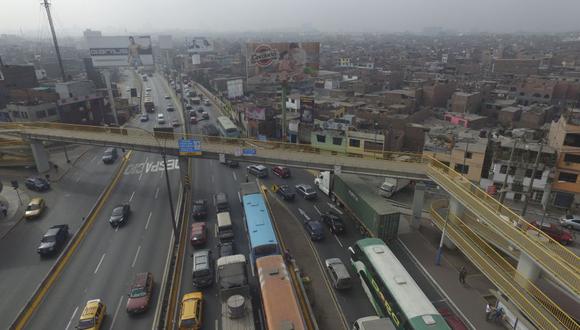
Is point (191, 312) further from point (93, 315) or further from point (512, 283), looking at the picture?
point (512, 283)

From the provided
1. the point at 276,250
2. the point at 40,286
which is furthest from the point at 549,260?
the point at 40,286

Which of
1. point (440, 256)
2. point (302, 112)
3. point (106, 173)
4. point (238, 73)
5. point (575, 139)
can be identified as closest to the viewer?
point (440, 256)

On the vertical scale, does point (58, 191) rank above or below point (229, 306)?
below

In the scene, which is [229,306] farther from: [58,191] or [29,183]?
[29,183]

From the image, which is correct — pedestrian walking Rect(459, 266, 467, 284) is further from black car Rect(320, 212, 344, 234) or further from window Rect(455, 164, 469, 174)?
window Rect(455, 164, 469, 174)

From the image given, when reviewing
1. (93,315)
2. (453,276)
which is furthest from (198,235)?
(453,276)

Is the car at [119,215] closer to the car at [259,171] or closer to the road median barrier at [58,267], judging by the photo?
the road median barrier at [58,267]
